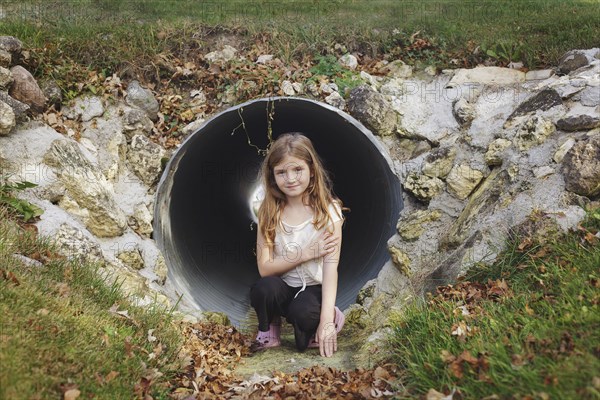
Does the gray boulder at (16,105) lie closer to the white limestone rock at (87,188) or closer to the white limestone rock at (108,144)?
the white limestone rock at (87,188)

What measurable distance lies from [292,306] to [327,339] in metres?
0.39

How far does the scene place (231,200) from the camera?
8.62m

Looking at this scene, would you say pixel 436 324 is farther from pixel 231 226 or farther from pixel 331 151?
pixel 231 226

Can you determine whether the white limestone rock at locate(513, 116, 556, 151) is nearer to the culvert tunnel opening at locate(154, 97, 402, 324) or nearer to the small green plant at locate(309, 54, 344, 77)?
the culvert tunnel opening at locate(154, 97, 402, 324)

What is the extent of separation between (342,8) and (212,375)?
6.03 metres

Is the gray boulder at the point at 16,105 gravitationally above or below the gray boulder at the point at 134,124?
above

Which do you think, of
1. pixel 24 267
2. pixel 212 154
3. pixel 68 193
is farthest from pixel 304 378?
pixel 212 154

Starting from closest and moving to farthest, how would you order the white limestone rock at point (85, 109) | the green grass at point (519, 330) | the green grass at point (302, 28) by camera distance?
the green grass at point (519, 330), the white limestone rock at point (85, 109), the green grass at point (302, 28)

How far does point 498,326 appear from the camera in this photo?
3230mm

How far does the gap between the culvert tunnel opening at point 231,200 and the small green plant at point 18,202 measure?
1311 millimetres

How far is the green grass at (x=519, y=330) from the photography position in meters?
2.65

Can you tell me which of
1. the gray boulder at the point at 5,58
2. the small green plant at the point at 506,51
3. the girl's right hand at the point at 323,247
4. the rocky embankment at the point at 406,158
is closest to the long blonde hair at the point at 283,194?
the girl's right hand at the point at 323,247

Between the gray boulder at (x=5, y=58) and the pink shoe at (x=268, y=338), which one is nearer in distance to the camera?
the pink shoe at (x=268, y=338)

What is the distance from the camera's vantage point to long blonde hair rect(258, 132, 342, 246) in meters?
4.76
